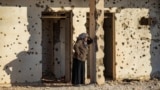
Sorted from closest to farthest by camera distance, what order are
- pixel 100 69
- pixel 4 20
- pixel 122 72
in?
pixel 100 69, pixel 4 20, pixel 122 72

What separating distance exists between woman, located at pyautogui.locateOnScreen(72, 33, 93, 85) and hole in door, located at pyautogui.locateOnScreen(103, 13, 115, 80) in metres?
1.74

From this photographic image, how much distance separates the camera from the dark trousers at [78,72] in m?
12.4

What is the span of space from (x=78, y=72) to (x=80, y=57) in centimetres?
46

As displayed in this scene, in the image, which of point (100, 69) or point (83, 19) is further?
point (83, 19)

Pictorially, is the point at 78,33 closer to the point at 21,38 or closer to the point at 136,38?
the point at 21,38

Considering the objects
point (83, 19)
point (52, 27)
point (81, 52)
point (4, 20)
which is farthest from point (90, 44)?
point (52, 27)

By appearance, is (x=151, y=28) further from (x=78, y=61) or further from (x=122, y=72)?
(x=78, y=61)

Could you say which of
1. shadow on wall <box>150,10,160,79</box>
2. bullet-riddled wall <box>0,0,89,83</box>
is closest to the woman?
bullet-riddled wall <box>0,0,89,83</box>

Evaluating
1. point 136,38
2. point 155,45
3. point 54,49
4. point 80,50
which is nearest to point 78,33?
point 80,50

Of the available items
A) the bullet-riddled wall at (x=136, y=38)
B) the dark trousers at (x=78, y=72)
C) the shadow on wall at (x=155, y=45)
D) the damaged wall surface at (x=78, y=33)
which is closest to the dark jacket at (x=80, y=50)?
the dark trousers at (x=78, y=72)

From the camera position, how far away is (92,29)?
475 inches

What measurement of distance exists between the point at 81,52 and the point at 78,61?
0.28 meters

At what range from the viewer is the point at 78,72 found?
1252 centimetres

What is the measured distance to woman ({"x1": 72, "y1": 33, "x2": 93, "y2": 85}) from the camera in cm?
1214
